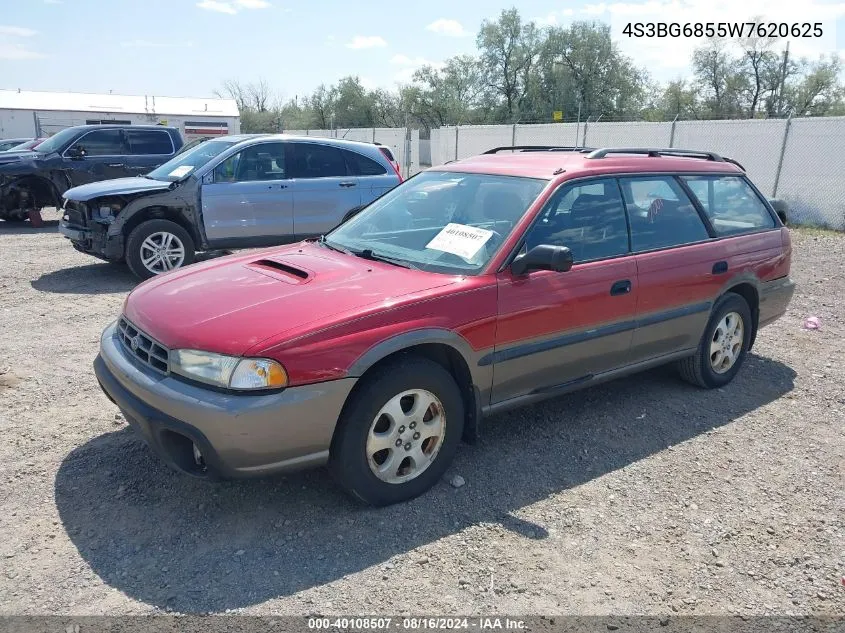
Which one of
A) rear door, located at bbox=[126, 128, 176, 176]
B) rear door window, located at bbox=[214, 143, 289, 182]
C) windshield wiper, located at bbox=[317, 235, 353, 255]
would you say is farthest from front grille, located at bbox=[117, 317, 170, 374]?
rear door, located at bbox=[126, 128, 176, 176]

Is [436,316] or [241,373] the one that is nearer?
[241,373]

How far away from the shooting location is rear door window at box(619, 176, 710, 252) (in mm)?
4344

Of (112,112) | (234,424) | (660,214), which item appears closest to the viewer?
(234,424)

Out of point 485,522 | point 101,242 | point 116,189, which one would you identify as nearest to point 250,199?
point 116,189

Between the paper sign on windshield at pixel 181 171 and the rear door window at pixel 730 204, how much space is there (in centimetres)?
590

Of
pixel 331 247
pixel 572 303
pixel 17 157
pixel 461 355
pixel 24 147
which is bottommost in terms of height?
pixel 461 355

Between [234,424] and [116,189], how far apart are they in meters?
6.08

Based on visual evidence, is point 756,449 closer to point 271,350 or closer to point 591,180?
point 591,180

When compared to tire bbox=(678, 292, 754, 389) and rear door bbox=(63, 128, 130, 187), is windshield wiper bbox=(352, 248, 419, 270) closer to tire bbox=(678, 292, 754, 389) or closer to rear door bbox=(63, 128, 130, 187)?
tire bbox=(678, 292, 754, 389)

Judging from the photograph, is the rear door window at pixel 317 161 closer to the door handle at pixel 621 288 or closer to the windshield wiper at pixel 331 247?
the windshield wiper at pixel 331 247

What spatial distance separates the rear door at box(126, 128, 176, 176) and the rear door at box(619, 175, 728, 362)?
10581 millimetres

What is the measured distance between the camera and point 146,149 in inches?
502

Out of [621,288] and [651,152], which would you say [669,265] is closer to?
[621,288]

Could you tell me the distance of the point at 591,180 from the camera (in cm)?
414
